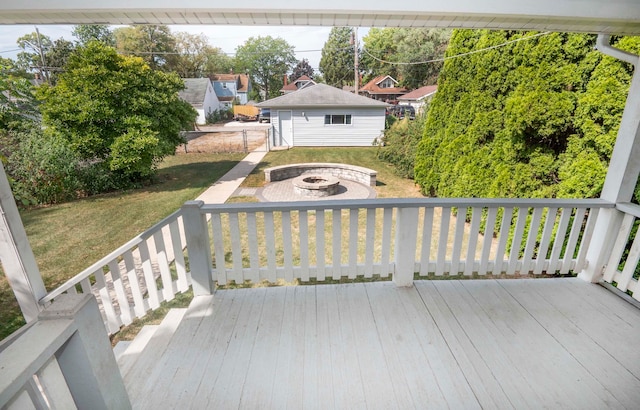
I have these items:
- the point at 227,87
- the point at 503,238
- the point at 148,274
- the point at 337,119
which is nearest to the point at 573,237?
the point at 503,238

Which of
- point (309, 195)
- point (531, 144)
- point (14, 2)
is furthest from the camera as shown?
point (309, 195)

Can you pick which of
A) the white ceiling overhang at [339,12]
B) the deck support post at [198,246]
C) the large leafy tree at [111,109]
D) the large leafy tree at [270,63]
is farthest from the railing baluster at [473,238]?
the large leafy tree at [270,63]

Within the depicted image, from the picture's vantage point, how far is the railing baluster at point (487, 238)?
2.82 metres

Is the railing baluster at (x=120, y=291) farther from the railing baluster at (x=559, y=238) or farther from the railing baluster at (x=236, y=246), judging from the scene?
the railing baluster at (x=559, y=238)

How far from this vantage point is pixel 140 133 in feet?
30.0

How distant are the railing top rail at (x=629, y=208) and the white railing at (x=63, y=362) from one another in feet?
12.6

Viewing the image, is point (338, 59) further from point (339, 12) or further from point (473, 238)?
point (339, 12)

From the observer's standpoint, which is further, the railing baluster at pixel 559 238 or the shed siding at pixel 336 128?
the shed siding at pixel 336 128

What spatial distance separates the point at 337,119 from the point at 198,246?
1538 cm

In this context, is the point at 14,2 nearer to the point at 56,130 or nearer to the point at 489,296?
the point at 489,296

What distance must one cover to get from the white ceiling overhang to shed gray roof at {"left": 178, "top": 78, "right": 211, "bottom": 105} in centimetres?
2974

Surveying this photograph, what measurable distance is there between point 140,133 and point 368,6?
367 inches

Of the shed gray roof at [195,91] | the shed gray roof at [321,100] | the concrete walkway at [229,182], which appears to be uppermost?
the shed gray roof at [195,91]

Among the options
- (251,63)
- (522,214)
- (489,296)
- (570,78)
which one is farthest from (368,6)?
(251,63)
